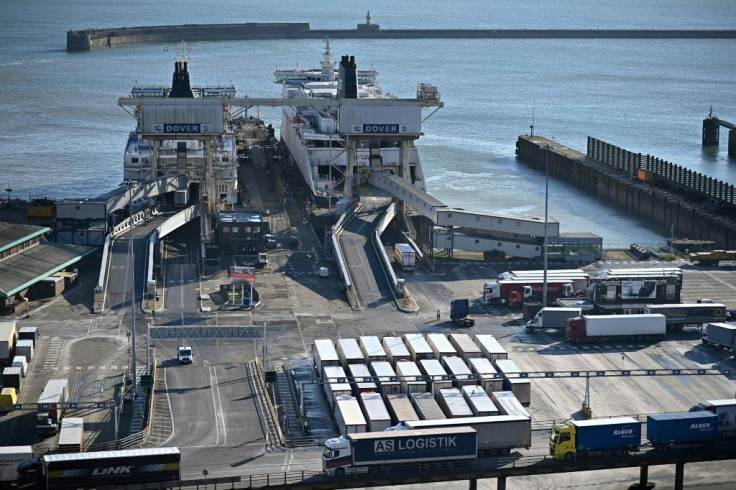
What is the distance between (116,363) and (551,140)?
86.1 m

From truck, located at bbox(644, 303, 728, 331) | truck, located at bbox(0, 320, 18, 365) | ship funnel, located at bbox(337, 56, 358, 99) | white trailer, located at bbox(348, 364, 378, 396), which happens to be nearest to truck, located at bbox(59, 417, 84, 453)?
truck, located at bbox(0, 320, 18, 365)

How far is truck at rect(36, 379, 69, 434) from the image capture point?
2185 inches

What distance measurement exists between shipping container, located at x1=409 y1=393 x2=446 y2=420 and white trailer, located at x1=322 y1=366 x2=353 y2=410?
110 inches

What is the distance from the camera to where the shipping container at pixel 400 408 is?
55156 millimetres

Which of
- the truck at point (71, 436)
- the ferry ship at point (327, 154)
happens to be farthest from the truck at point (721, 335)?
the ferry ship at point (327, 154)

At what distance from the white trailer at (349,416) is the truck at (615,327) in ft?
53.1

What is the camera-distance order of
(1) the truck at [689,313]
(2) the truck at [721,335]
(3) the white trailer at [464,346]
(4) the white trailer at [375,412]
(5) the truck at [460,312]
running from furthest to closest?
(5) the truck at [460,312] < (1) the truck at [689,313] < (2) the truck at [721,335] < (3) the white trailer at [464,346] < (4) the white trailer at [375,412]

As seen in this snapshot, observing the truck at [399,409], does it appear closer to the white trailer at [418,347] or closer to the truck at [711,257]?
the white trailer at [418,347]

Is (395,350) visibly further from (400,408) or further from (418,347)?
(400,408)

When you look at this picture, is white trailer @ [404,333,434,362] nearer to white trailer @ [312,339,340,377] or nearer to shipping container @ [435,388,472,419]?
white trailer @ [312,339,340,377]

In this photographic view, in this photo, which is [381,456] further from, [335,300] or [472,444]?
[335,300]

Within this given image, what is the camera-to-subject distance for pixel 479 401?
56875 mm

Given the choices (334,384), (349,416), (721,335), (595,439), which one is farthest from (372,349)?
(721,335)

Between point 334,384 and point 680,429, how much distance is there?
14.9 m
